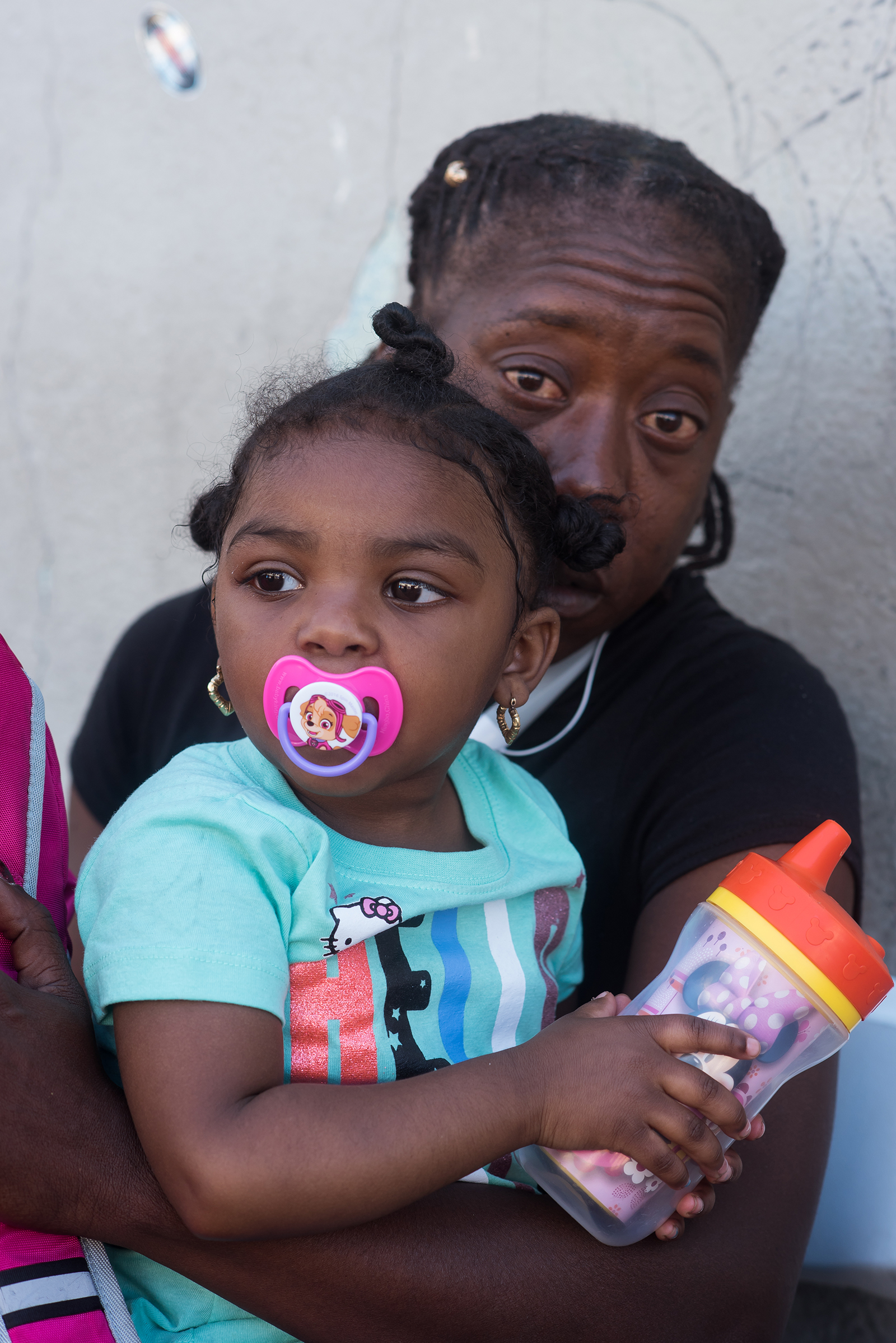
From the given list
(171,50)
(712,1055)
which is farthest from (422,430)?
(171,50)

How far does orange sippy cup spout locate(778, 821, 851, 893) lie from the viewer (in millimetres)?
1073

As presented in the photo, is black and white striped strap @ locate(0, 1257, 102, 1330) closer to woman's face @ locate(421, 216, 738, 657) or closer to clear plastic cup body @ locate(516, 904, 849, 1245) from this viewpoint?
clear plastic cup body @ locate(516, 904, 849, 1245)

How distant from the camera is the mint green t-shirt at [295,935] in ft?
3.40

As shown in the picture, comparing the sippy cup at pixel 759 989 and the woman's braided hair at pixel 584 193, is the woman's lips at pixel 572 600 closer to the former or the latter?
the woman's braided hair at pixel 584 193

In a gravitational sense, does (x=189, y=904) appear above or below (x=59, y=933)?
above

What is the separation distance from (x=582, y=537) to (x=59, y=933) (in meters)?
0.78

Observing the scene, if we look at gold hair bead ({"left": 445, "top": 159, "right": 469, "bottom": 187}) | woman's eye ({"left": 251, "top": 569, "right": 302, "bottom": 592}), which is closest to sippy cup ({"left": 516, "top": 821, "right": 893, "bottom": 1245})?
woman's eye ({"left": 251, "top": 569, "right": 302, "bottom": 592})

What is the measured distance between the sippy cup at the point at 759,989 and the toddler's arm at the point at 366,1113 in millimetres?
50

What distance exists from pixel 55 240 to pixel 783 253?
7.04 feet

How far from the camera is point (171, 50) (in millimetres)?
3041

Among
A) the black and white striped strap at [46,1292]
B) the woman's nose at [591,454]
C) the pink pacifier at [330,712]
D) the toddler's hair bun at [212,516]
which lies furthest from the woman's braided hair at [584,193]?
the black and white striped strap at [46,1292]

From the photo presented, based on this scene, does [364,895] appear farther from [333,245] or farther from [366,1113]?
[333,245]

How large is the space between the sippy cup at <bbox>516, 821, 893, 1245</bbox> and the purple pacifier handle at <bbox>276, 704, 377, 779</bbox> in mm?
358

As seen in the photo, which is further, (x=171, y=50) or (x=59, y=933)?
(x=171, y=50)
